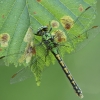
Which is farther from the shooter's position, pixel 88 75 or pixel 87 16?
pixel 88 75

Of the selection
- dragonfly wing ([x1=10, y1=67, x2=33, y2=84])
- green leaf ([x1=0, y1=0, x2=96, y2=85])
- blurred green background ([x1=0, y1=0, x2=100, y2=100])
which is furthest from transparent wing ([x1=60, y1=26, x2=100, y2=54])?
blurred green background ([x1=0, y1=0, x2=100, y2=100])

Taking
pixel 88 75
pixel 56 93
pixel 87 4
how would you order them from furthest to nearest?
pixel 88 75
pixel 56 93
pixel 87 4

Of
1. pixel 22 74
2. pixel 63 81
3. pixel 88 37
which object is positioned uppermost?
pixel 88 37

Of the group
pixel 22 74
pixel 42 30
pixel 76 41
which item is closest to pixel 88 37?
pixel 76 41

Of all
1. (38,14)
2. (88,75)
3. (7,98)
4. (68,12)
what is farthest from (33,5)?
(88,75)

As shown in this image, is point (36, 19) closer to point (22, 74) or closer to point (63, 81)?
point (22, 74)

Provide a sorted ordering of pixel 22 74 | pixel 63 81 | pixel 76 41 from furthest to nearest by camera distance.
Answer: pixel 63 81, pixel 22 74, pixel 76 41

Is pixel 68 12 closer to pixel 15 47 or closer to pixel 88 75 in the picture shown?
pixel 15 47

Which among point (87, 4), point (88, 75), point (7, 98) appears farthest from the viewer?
point (88, 75)
